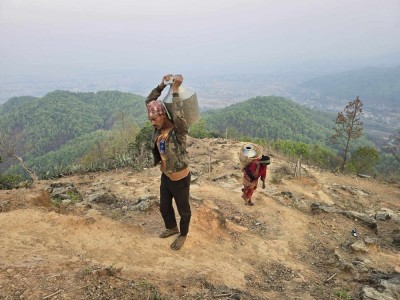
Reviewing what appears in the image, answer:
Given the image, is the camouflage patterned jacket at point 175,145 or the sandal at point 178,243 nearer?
the camouflage patterned jacket at point 175,145

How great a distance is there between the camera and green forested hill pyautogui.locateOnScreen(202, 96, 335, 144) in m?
67.9

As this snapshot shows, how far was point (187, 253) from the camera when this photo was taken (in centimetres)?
438

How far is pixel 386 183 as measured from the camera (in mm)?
15445

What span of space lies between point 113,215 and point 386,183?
1449cm

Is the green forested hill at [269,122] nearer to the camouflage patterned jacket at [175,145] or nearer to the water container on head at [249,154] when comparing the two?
the water container on head at [249,154]

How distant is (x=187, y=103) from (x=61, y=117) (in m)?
82.9

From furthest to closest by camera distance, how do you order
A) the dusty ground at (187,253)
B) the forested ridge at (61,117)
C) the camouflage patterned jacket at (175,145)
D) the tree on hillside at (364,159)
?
1. the forested ridge at (61,117)
2. the tree on hillside at (364,159)
3. the camouflage patterned jacket at (175,145)
4. the dusty ground at (187,253)

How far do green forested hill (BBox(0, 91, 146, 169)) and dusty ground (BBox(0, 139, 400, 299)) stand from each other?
195 feet

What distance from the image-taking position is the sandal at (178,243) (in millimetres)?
4363

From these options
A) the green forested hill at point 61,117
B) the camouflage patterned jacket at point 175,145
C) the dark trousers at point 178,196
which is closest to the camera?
the camouflage patterned jacket at point 175,145

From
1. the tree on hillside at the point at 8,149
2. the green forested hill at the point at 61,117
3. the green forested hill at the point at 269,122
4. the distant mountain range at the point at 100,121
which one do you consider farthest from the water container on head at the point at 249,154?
the green forested hill at the point at 61,117

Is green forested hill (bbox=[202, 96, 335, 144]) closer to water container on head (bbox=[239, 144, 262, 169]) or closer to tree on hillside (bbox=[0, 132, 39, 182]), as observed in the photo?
tree on hillside (bbox=[0, 132, 39, 182])

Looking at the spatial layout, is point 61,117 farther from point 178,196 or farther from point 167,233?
point 178,196

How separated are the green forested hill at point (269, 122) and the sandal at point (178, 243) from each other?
5992 cm
